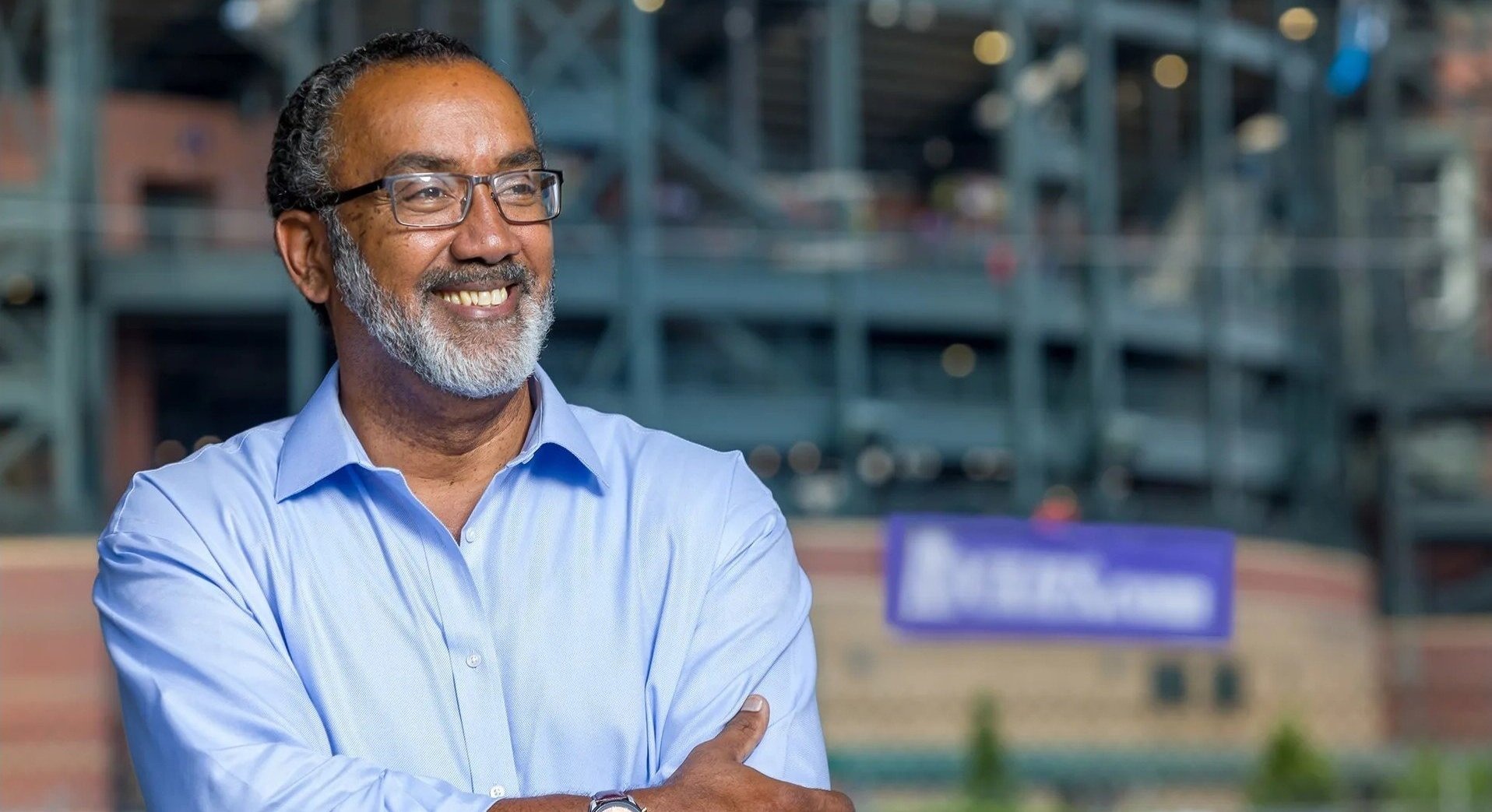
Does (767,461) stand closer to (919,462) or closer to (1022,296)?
(919,462)

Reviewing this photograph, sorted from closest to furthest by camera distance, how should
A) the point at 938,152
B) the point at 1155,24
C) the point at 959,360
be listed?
the point at 959,360 → the point at 1155,24 → the point at 938,152

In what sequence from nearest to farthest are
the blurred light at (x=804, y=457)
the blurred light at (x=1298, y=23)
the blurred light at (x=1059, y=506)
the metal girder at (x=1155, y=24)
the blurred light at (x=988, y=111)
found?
the blurred light at (x=1059, y=506), the blurred light at (x=804, y=457), the metal girder at (x=1155, y=24), the blurred light at (x=1298, y=23), the blurred light at (x=988, y=111)

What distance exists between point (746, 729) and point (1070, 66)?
24740 mm

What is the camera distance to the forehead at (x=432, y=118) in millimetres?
2021

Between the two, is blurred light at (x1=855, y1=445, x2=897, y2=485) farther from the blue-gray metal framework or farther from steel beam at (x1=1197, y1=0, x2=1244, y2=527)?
steel beam at (x1=1197, y1=0, x2=1244, y2=527)

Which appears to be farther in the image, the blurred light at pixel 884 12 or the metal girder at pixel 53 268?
the blurred light at pixel 884 12

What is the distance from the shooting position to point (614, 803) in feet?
5.98

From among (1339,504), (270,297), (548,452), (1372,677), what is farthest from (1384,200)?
(548,452)

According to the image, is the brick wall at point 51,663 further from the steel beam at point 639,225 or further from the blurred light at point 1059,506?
the blurred light at point 1059,506

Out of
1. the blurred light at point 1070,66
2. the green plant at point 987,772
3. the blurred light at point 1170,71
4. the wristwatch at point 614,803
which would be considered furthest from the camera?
the blurred light at point 1170,71

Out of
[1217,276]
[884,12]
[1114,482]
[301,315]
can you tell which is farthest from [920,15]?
[301,315]

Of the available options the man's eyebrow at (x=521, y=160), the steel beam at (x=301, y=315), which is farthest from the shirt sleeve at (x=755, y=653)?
the steel beam at (x=301, y=315)

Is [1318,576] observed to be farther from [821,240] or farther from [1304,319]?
[821,240]

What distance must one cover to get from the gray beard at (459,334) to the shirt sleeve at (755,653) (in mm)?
260
